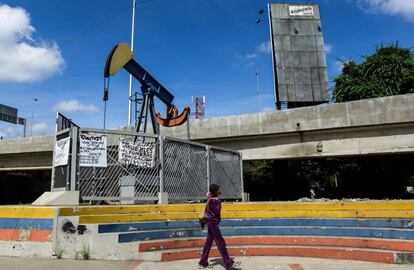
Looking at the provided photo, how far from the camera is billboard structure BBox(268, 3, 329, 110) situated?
3547 centimetres

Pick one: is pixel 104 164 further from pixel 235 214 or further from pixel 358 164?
pixel 358 164

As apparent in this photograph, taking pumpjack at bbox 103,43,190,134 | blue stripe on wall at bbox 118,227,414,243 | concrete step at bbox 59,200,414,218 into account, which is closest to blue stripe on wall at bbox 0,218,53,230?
concrete step at bbox 59,200,414,218

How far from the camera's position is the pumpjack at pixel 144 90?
1450 cm

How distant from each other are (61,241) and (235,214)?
3991 millimetres

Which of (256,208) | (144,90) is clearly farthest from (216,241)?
(144,90)

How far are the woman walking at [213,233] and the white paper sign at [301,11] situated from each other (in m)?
35.4

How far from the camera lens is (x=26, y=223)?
7715 mm

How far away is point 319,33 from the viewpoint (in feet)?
126

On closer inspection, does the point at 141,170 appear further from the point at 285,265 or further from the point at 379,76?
the point at 379,76

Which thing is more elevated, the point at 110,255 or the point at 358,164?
the point at 358,164

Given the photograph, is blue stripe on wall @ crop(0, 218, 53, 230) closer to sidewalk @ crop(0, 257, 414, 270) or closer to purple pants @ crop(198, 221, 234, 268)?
sidewalk @ crop(0, 257, 414, 270)

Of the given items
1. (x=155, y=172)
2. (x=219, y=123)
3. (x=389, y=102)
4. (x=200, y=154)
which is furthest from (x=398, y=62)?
(x=155, y=172)

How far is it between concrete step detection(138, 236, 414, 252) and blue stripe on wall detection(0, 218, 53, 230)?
183 centimetres

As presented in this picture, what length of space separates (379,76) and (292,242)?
25.6 metres
